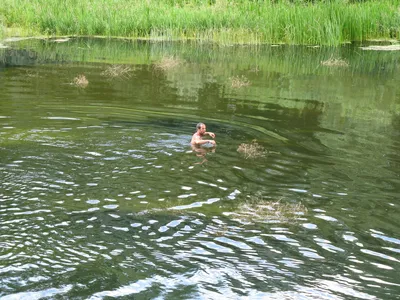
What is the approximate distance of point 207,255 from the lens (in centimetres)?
698

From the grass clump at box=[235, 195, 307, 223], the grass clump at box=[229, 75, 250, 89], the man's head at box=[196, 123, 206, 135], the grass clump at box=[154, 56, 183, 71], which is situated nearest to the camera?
the grass clump at box=[235, 195, 307, 223]

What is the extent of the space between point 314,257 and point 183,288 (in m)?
1.69

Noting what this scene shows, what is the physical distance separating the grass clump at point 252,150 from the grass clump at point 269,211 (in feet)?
8.01

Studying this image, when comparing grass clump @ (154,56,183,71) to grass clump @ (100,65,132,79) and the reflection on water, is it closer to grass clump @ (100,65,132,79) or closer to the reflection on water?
grass clump @ (100,65,132,79)

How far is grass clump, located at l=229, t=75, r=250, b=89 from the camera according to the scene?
64.7 feet

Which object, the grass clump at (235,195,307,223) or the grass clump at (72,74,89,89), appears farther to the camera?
the grass clump at (72,74,89,89)

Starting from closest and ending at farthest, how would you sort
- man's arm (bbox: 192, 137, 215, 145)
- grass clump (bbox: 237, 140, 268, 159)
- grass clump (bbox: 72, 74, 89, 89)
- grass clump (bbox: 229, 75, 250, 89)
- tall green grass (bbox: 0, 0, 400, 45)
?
grass clump (bbox: 237, 140, 268, 159)
man's arm (bbox: 192, 137, 215, 145)
grass clump (bbox: 72, 74, 89, 89)
grass clump (bbox: 229, 75, 250, 89)
tall green grass (bbox: 0, 0, 400, 45)

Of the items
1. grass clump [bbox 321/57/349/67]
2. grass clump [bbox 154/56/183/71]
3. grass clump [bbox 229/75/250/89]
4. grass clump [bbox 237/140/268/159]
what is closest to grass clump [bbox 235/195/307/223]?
grass clump [bbox 237/140/268/159]

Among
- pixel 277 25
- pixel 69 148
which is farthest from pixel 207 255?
pixel 277 25

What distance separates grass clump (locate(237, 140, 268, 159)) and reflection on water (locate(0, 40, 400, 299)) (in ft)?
0.36

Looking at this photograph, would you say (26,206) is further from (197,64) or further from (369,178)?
(197,64)

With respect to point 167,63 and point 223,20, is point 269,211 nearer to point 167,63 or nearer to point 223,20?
point 167,63

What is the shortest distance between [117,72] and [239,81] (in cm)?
441

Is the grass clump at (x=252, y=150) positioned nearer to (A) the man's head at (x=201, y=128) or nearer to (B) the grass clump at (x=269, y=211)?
(A) the man's head at (x=201, y=128)
